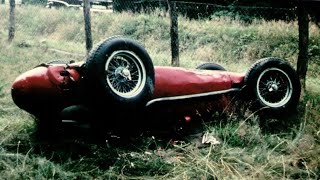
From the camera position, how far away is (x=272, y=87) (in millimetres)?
5789

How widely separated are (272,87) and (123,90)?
2.28 metres

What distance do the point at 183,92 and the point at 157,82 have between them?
394 mm

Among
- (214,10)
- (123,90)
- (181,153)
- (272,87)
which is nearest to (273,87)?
(272,87)

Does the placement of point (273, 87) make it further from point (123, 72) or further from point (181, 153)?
point (123, 72)

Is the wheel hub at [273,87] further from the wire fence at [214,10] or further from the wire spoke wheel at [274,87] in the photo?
the wire fence at [214,10]

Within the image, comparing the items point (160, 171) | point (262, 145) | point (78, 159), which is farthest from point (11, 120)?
A: point (262, 145)

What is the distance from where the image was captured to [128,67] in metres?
4.74

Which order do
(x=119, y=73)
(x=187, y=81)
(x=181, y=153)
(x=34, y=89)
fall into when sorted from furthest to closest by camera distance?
(x=187, y=81)
(x=119, y=73)
(x=34, y=89)
(x=181, y=153)

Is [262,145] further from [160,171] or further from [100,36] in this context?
[100,36]

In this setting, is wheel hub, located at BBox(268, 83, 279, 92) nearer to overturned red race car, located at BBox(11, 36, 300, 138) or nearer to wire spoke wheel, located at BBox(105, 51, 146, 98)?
overturned red race car, located at BBox(11, 36, 300, 138)

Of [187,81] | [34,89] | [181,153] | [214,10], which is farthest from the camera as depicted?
[214,10]

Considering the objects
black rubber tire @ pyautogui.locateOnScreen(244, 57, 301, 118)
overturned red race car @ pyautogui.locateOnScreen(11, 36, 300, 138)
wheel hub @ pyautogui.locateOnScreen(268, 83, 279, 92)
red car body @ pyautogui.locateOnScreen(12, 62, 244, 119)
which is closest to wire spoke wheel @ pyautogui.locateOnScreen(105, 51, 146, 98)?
overturned red race car @ pyautogui.locateOnScreen(11, 36, 300, 138)

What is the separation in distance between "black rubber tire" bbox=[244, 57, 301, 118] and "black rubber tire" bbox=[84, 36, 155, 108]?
5.23 ft

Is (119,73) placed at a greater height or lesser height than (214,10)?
lesser
